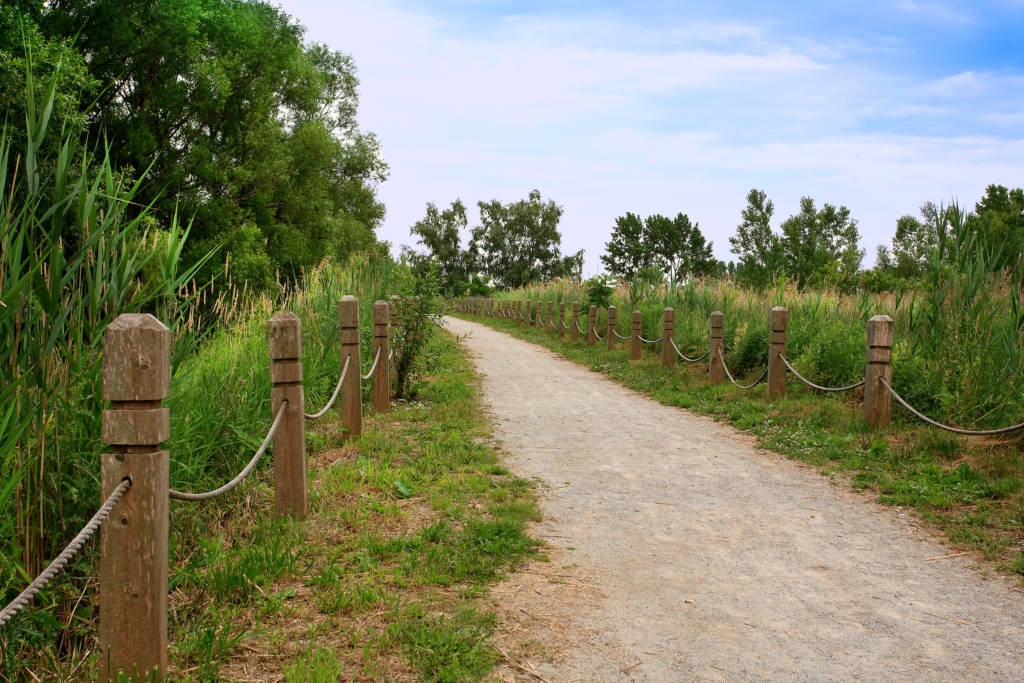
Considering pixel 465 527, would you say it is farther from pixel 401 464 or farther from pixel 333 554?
pixel 401 464

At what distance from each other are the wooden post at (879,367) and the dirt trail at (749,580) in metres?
1.21

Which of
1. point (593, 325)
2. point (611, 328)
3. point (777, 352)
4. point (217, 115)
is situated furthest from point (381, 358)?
point (217, 115)

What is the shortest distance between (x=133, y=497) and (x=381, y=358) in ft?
18.5

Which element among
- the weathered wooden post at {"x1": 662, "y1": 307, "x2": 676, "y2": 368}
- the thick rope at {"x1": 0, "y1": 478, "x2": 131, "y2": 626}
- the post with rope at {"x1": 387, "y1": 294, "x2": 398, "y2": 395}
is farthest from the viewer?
the weathered wooden post at {"x1": 662, "y1": 307, "x2": 676, "y2": 368}

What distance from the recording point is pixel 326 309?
923 centimetres

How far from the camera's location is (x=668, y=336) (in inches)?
502

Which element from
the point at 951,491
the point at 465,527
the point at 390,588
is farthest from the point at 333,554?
the point at 951,491

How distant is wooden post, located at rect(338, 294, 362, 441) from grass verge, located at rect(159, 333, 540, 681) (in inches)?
22.2

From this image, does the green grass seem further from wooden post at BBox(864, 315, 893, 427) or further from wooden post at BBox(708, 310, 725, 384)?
wooden post at BBox(708, 310, 725, 384)

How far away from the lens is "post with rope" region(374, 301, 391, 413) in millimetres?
8102

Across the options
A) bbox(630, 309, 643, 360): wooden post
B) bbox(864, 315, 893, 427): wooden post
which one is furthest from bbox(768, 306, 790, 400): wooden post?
bbox(630, 309, 643, 360): wooden post

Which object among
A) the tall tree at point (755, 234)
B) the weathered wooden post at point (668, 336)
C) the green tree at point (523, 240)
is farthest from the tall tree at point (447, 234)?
the weathered wooden post at point (668, 336)

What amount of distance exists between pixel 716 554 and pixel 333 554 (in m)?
2.24

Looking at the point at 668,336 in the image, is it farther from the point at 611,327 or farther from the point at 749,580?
the point at 749,580
